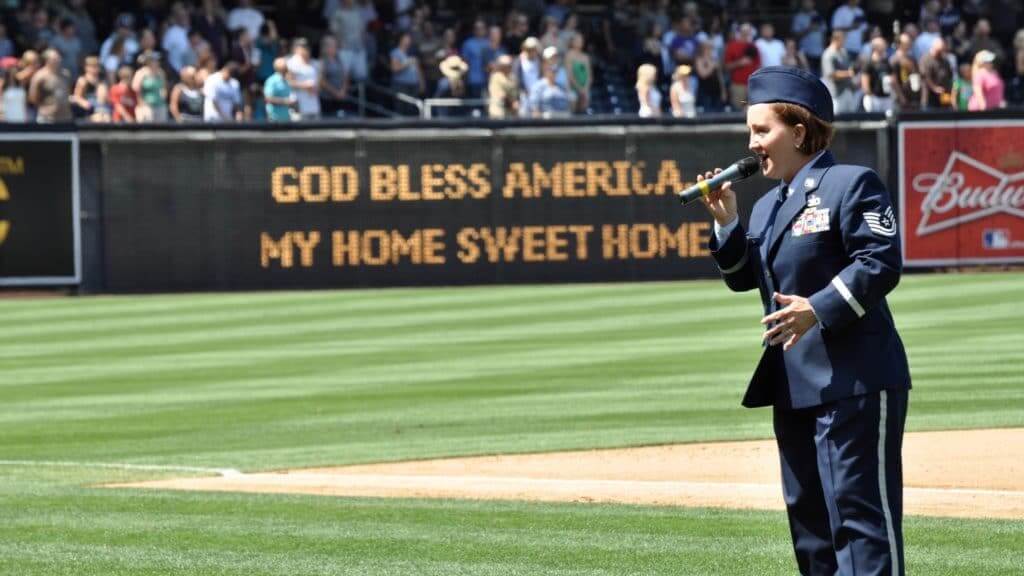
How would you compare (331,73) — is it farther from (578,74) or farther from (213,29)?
(578,74)

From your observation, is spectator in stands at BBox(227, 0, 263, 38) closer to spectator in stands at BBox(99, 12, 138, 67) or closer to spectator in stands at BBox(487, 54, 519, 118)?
spectator in stands at BBox(99, 12, 138, 67)

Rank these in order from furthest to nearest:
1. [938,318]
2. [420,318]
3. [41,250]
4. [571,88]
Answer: [571,88], [41,250], [420,318], [938,318]

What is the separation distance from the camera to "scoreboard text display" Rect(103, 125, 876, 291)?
25609mm

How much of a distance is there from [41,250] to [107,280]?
100 centimetres

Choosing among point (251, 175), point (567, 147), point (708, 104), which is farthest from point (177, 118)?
point (708, 104)

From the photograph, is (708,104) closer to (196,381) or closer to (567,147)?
(567,147)

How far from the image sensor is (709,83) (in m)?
29.7

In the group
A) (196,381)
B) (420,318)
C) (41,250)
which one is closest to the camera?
(196,381)

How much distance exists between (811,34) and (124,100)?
1256 centimetres

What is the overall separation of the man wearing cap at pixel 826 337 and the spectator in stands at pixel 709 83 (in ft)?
79.3

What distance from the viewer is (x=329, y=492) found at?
33.8ft

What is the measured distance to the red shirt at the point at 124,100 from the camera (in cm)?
2630

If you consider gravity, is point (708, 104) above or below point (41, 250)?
above

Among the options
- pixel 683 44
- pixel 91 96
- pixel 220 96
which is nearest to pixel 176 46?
pixel 91 96
